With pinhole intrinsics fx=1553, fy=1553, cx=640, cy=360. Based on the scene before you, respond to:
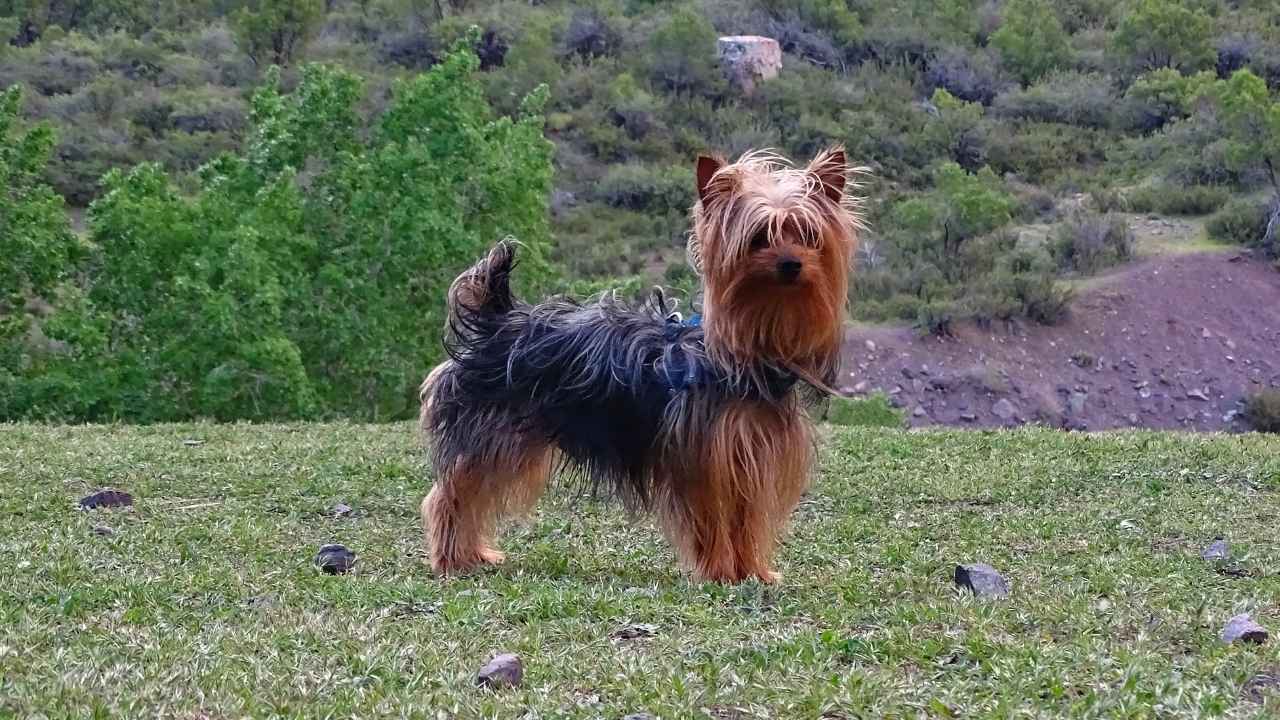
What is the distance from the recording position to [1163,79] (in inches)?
2343

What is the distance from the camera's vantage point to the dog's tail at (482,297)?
866 centimetres

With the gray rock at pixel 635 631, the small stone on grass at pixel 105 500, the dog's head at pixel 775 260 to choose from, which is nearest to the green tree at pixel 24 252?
the small stone on grass at pixel 105 500

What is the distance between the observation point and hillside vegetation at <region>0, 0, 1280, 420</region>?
28.8 meters

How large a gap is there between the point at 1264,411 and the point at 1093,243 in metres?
10.2

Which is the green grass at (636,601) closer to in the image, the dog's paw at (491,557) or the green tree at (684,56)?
the dog's paw at (491,557)

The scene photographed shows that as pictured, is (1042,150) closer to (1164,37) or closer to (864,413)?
(1164,37)

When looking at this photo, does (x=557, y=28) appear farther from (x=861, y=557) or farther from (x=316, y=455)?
(x=861, y=557)

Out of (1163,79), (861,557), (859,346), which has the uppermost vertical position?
(861,557)

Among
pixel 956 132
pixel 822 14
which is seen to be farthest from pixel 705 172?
pixel 822 14

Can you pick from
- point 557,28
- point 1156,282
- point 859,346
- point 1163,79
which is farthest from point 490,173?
point 557,28

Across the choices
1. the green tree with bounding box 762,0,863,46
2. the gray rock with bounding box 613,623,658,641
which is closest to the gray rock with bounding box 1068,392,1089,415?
the gray rock with bounding box 613,623,658,641

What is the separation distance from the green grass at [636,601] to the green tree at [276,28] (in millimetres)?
56291

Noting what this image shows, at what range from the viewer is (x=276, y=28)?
66625 millimetres

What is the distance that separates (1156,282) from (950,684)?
1600 inches
